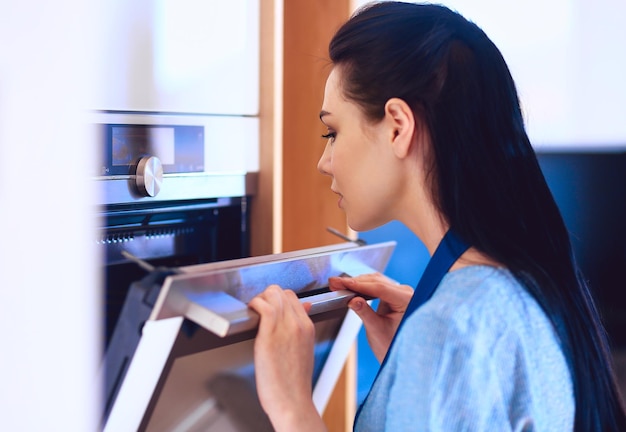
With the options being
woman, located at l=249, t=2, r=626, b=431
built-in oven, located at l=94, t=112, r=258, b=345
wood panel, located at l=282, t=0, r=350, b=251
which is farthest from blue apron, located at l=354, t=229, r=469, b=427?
wood panel, located at l=282, t=0, r=350, b=251

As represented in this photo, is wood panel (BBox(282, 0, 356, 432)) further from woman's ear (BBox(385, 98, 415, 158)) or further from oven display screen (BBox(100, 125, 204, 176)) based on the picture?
woman's ear (BBox(385, 98, 415, 158))

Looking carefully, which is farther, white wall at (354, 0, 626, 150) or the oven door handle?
white wall at (354, 0, 626, 150)

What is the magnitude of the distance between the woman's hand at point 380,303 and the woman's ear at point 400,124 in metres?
0.25

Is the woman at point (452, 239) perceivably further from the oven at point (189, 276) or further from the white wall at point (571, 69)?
the white wall at point (571, 69)

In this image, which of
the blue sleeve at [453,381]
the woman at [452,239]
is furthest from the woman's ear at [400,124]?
the blue sleeve at [453,381]

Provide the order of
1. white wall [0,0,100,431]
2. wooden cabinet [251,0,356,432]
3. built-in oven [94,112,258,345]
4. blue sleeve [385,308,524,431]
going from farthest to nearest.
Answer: wooden cabinet [251,0,356,432], built-in oven [94,112,258,345], white wall [0,0,100,431], blue sleeve [385,308,524,431]

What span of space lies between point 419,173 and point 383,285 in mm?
259

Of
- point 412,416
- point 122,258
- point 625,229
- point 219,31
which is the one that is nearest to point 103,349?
point 122,258

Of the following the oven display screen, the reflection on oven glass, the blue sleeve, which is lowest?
the reflection on oven glass

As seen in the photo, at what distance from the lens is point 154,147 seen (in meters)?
1.14

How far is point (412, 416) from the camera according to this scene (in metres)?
0.84

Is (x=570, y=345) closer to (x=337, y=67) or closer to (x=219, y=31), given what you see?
(x=337, y=67)

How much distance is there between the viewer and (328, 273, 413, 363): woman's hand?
1.12 meters

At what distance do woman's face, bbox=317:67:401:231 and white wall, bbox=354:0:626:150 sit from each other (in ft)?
3.47
